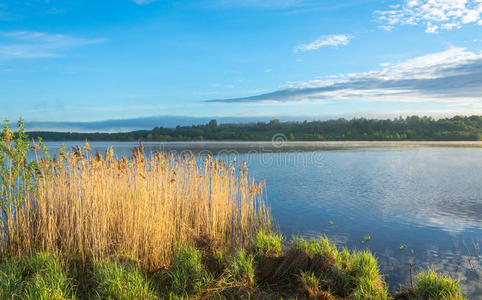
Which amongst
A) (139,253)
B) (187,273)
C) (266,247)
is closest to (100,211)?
(139,253)

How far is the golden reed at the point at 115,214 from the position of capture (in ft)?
20.1

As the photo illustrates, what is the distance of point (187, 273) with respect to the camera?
17.8ft

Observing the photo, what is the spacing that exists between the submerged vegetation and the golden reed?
27 mm

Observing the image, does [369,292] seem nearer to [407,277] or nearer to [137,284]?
[407,277]

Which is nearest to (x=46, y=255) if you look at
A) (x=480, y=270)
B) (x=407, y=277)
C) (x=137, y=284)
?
(x=137, y=284)

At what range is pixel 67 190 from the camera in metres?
7.63

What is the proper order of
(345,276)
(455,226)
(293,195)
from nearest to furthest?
1. (345,276)
2. (455,226)
3. (293,195)

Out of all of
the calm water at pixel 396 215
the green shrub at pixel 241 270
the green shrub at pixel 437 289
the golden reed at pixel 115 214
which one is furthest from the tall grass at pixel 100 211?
the green shrub at pixel 437 289

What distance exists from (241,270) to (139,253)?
2147 mm

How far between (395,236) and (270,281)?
513 centimetres

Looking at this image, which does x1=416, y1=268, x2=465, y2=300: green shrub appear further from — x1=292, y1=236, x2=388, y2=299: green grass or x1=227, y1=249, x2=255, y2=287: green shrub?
x1=227, y1=249, x2=255, y2=287: green shrub

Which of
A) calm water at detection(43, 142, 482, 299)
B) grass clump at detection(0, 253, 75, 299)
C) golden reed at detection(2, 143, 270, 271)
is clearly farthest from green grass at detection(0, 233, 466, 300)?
calm water at detection(43, 142, 482, 299)

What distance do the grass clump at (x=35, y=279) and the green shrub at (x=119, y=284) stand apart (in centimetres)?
45

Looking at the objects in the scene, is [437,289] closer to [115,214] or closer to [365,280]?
[365,280]
